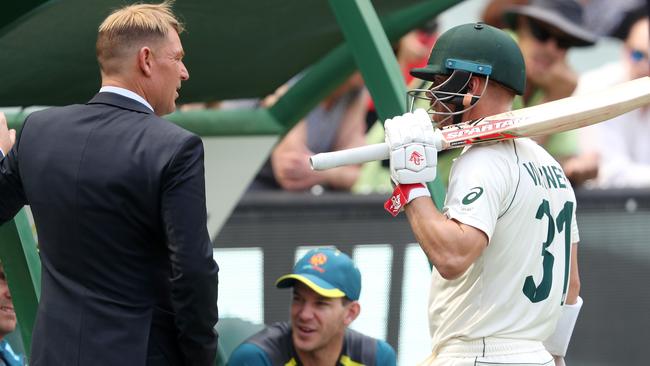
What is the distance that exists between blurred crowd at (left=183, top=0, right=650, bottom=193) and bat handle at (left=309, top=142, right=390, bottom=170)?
3270mm

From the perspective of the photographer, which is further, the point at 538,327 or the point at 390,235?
the point at 390,235

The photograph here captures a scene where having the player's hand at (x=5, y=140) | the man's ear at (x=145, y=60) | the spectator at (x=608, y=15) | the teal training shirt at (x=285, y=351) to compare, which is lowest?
the teal training shirt at (x=285, y=351)

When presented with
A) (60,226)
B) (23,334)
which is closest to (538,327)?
(60,226)

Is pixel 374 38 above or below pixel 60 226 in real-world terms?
above

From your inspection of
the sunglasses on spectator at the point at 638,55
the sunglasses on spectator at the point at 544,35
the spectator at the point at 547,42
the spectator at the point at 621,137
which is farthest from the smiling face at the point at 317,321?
the sunglasses on spectator at the point at 638,55

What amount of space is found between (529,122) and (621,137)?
3.95m

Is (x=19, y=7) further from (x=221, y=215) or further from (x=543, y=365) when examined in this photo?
(x=543, y=365)

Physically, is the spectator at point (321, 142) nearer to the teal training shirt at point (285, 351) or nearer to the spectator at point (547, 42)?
the spectator at point (547, 42)

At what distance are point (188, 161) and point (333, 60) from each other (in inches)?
88.0

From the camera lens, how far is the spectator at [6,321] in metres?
4.67

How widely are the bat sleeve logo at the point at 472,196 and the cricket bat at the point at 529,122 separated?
0.44 ft

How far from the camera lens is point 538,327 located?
3588mm

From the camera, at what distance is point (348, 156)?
11.2 feet

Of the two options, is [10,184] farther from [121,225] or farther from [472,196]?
[472,196]
